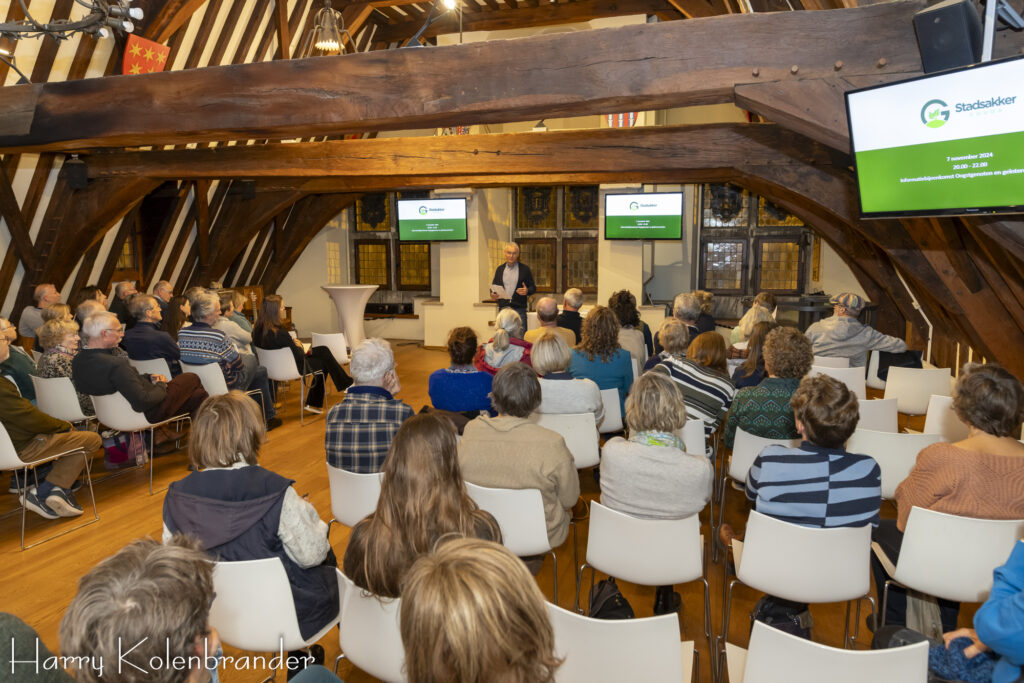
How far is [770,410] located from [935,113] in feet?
4.90

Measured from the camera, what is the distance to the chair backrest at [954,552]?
2.16m

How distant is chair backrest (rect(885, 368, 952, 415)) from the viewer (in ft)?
15.5

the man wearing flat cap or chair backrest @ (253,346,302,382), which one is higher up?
Answer: the man wearing flat cap

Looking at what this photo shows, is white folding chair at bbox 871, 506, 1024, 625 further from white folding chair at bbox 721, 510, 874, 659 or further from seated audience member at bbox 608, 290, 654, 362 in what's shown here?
seated audience member at bbox 608, 290, 654, 362

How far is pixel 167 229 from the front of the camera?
897 cm

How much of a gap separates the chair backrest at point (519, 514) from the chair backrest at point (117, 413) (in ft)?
9.87

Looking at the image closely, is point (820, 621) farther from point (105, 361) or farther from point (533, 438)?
point (105, 361)

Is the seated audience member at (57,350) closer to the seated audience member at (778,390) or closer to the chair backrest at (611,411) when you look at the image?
the chair backrest at (611,411)

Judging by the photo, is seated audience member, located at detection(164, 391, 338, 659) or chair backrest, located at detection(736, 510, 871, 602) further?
chair backrest, located at detection(736, 510, 871, 602)

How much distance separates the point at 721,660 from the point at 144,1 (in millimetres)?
6915

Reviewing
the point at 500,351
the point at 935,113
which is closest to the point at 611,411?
the point at 500,351

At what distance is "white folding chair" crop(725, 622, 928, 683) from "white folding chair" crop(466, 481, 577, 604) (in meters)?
1.00

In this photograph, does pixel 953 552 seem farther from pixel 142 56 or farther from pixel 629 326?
pixel 142 56

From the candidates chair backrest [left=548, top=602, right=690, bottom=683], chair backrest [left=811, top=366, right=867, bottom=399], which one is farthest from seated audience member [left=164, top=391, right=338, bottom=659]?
chair backrest [left=811, top=366, right=867, bottom=399]
